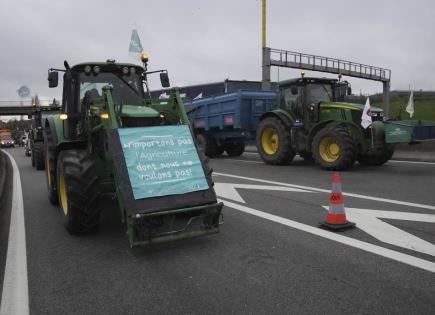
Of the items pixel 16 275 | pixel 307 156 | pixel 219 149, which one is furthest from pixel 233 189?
pixel 219 149

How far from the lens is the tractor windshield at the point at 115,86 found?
22.7 ft

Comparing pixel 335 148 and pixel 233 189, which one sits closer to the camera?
pixel 233 189

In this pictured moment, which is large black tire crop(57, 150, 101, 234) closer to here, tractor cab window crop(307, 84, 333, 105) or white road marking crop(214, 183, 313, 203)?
white road marking crop(214, 183, 313, 203)

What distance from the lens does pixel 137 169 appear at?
5043 millimetres

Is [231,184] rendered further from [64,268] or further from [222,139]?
[222,139]

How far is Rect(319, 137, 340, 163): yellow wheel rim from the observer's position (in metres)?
11.7

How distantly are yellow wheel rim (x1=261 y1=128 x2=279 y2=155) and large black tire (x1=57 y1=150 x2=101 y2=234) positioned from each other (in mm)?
9099

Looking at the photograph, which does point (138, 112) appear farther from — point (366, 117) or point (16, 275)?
point (366, 117)

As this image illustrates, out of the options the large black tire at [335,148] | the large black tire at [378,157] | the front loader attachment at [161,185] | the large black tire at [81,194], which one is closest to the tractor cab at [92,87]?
the large black tire at [81,194]

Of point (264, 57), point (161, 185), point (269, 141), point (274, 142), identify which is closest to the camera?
point (161, 185)

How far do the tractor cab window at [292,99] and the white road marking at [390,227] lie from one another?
247 inches

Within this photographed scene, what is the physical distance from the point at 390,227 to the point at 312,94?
24.9 ft

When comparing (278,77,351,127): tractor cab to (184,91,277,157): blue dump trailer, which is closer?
(278,77,351,127): tractor cab

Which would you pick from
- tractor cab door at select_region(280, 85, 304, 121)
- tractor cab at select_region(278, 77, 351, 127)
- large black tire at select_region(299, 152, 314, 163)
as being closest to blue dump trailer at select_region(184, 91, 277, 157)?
tractor cab door at select_region(280, 85, 304, 121)
